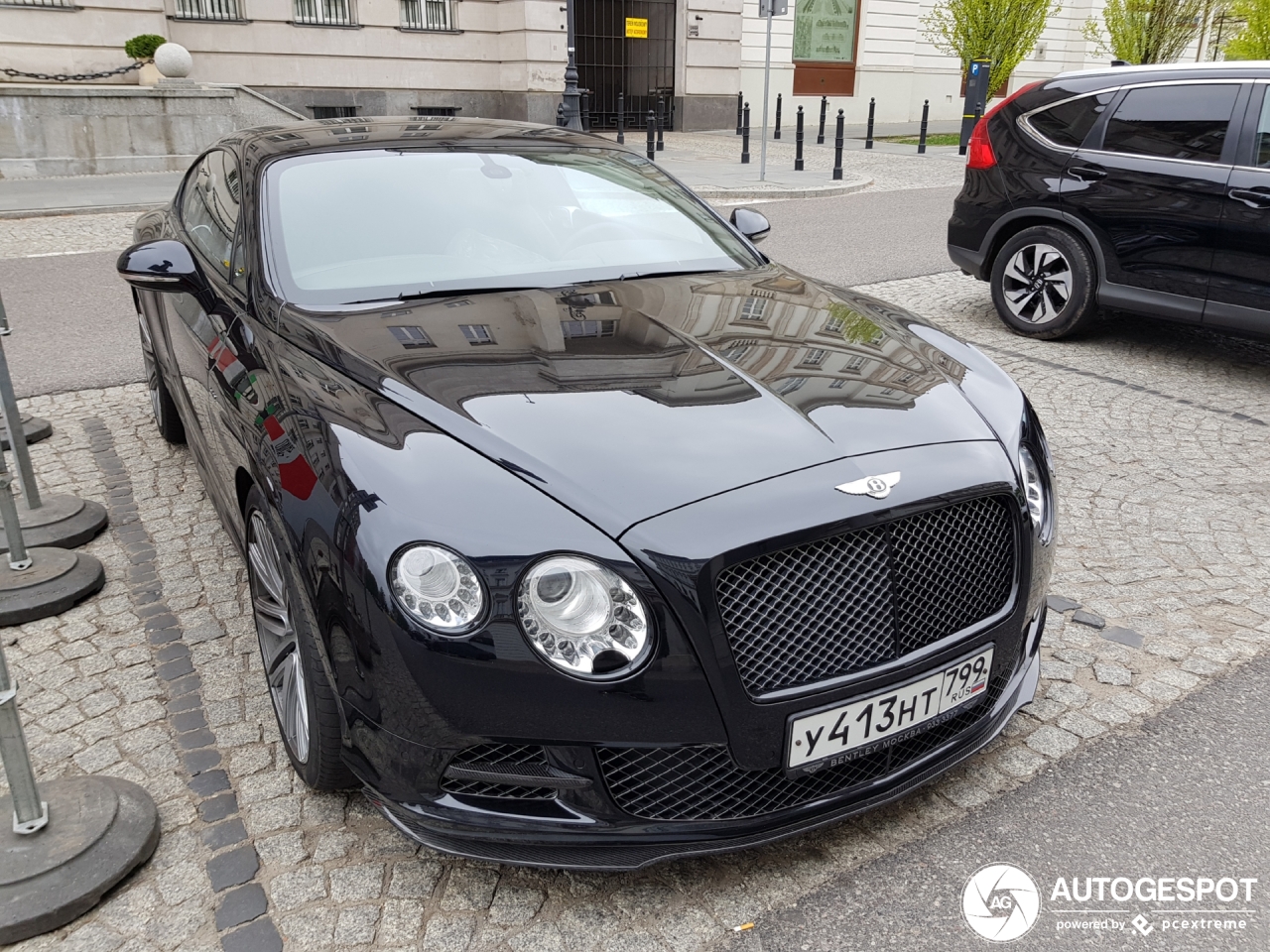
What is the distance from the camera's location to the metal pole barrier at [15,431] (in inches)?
144

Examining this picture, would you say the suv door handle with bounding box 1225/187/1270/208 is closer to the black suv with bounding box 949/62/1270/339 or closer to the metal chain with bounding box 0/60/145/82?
the black suv with bounding box 949/62/1270/339

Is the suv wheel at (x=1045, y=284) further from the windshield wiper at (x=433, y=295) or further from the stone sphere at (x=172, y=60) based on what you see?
the stone sphere at (x=172, y=60)

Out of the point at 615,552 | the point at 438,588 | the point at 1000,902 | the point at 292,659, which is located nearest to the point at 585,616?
the point at 615,552

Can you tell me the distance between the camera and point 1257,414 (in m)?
5.80

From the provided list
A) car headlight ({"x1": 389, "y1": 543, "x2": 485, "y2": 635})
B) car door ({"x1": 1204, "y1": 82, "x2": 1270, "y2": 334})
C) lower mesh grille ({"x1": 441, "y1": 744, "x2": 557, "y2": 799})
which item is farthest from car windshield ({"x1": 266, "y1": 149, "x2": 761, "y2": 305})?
car door ({"x1": 1204, "y1": 82, "x2": 1270, "y2": 334})

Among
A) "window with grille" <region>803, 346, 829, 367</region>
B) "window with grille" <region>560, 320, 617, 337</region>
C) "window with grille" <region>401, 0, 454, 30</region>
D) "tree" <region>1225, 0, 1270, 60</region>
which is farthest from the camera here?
"window with grille" <region>401, 0, 454, 30</region>

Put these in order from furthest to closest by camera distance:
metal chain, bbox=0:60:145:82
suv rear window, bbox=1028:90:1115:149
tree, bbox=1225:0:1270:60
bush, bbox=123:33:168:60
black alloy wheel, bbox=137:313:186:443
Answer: tree, bbox=1225:0:1270:60 < metal chain, bbox=0:60:145:82 < bush, bbox=123:33:168:60 < suv rear window, bbox=1028:90:1115:149 < black alloy wheel, bbox=137:313:186:443

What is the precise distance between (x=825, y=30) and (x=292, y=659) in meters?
31.1

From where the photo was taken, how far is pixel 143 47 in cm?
1784

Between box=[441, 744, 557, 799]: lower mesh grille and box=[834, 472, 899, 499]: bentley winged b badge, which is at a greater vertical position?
box=[834, 472, 899, 499]: bentley winged b badge

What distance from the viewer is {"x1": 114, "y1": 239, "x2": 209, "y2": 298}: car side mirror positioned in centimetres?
340

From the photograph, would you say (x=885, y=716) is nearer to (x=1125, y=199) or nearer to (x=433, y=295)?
(x=433, y=295)

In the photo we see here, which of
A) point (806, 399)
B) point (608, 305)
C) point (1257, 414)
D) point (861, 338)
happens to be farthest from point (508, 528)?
point (1257, 414)

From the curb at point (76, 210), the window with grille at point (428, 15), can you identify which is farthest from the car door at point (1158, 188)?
the window with grille at point (428, 15)
